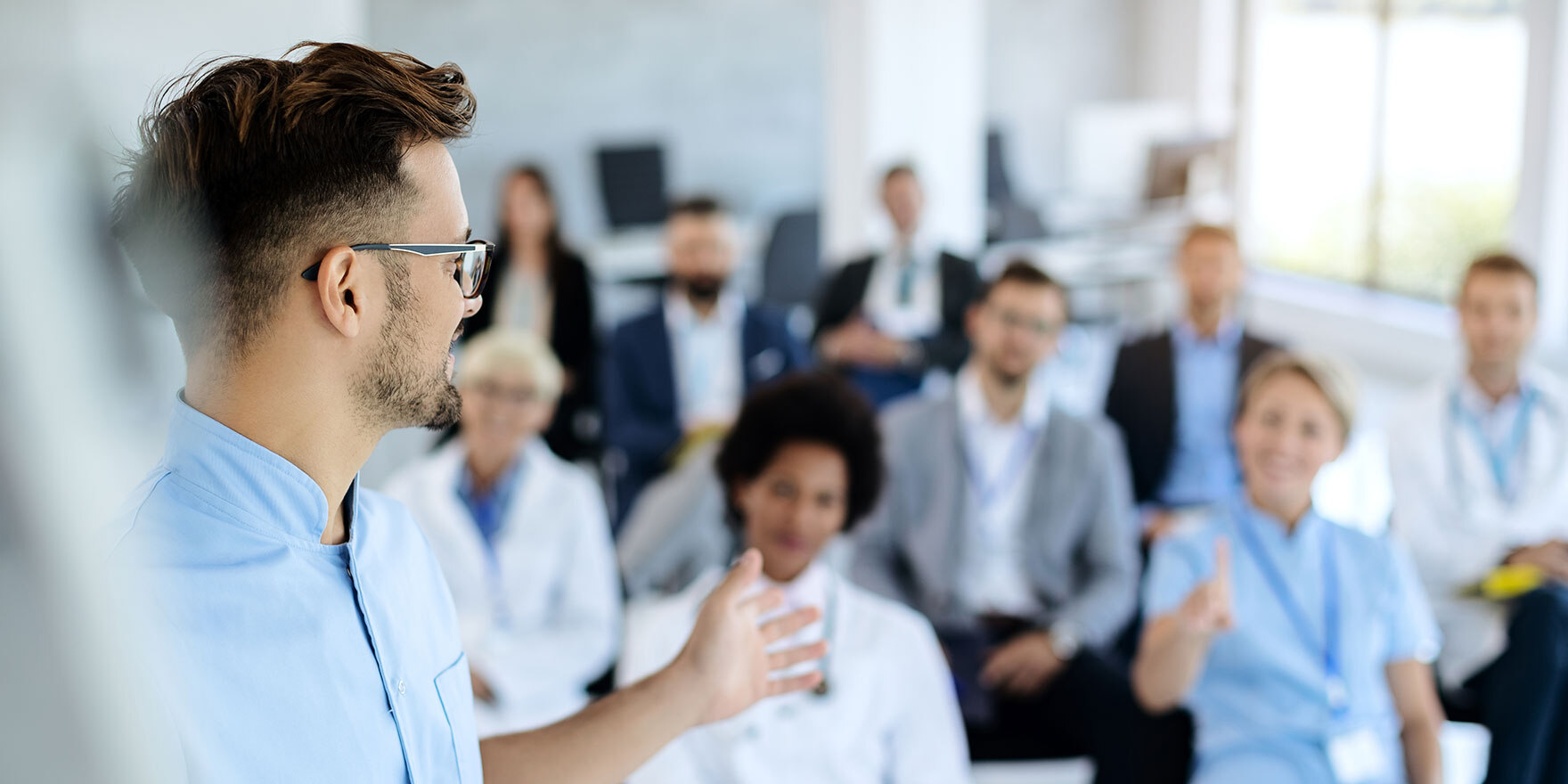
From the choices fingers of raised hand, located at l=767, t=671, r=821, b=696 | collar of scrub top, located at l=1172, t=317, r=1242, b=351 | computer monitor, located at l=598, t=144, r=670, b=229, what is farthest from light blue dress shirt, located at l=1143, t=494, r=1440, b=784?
computer monitor, located at l=598, t=144, r=670, b=229

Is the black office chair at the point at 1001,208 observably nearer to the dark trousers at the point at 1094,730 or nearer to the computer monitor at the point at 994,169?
the computer monitor at the point at 994,169

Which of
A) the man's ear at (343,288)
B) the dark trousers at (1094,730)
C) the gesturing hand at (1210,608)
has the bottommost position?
the dark trousers at (1094,730)

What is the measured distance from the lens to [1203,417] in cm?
394

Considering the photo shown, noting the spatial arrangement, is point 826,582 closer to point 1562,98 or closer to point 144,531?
point 144,531

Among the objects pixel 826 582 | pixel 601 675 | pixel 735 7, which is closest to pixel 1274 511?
pixel 826 582

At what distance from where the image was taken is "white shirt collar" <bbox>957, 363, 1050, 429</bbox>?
3205 millimetres

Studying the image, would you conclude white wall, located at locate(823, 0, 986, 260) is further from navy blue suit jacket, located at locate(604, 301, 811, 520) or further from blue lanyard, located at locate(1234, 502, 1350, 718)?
blue lanyard, located at locate(1234, 502, 1350, 718)

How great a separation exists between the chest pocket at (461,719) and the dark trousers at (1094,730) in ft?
5.47

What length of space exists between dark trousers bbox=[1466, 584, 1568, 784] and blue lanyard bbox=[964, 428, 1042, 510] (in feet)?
3.74

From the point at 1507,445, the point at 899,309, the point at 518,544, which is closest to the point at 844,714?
the point at 518,544

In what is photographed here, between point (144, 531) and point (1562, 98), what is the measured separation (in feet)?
23.1

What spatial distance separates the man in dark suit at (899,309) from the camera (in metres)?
4.48

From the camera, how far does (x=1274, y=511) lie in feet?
7.82

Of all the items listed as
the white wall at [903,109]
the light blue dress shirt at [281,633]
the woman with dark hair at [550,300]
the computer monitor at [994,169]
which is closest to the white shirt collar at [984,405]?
the woman with dark hair at [550,300]
